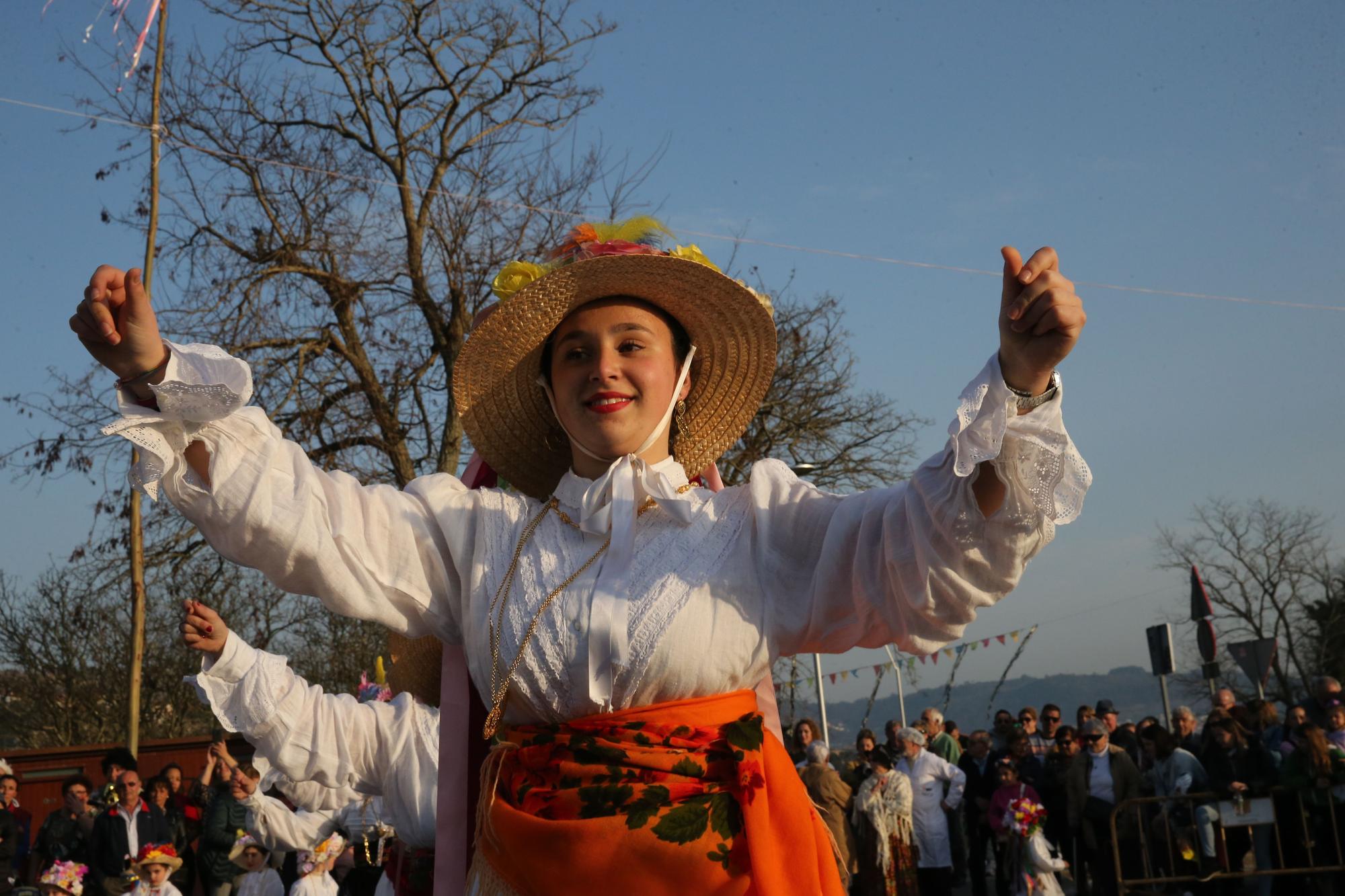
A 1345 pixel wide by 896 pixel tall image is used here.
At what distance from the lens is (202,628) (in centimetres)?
310

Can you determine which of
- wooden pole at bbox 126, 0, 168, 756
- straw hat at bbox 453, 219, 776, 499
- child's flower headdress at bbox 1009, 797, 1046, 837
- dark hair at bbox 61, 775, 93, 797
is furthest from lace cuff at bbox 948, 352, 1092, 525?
wooden pole at bbox 126, 0, 168, 756

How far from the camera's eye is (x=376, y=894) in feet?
17.3

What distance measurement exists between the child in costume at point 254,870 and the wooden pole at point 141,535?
270 cm

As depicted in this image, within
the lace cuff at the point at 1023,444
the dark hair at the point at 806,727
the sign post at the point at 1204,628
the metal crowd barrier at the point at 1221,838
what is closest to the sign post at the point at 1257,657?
the sign post at the point at 1204,628

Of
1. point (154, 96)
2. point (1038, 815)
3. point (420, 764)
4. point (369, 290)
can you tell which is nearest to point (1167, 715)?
point (1038, 815)

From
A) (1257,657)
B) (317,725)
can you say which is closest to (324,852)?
(317,725)

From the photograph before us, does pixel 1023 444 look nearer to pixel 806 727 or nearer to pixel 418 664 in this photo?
pixel 418 664

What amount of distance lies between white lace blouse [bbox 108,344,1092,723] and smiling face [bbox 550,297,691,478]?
0.10 meters

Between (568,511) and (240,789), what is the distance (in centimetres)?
814

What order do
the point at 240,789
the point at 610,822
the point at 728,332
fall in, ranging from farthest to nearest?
the point at 240,789
the point at 728,332
the point at 610,822

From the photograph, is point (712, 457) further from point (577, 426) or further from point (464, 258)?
point (464, 258)

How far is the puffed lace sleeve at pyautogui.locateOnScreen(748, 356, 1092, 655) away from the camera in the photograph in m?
2.18

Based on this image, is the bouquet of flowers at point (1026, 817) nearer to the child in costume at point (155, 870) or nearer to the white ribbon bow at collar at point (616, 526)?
the child in costume at point (155, 870)

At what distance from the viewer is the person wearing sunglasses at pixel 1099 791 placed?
10.2 metres
